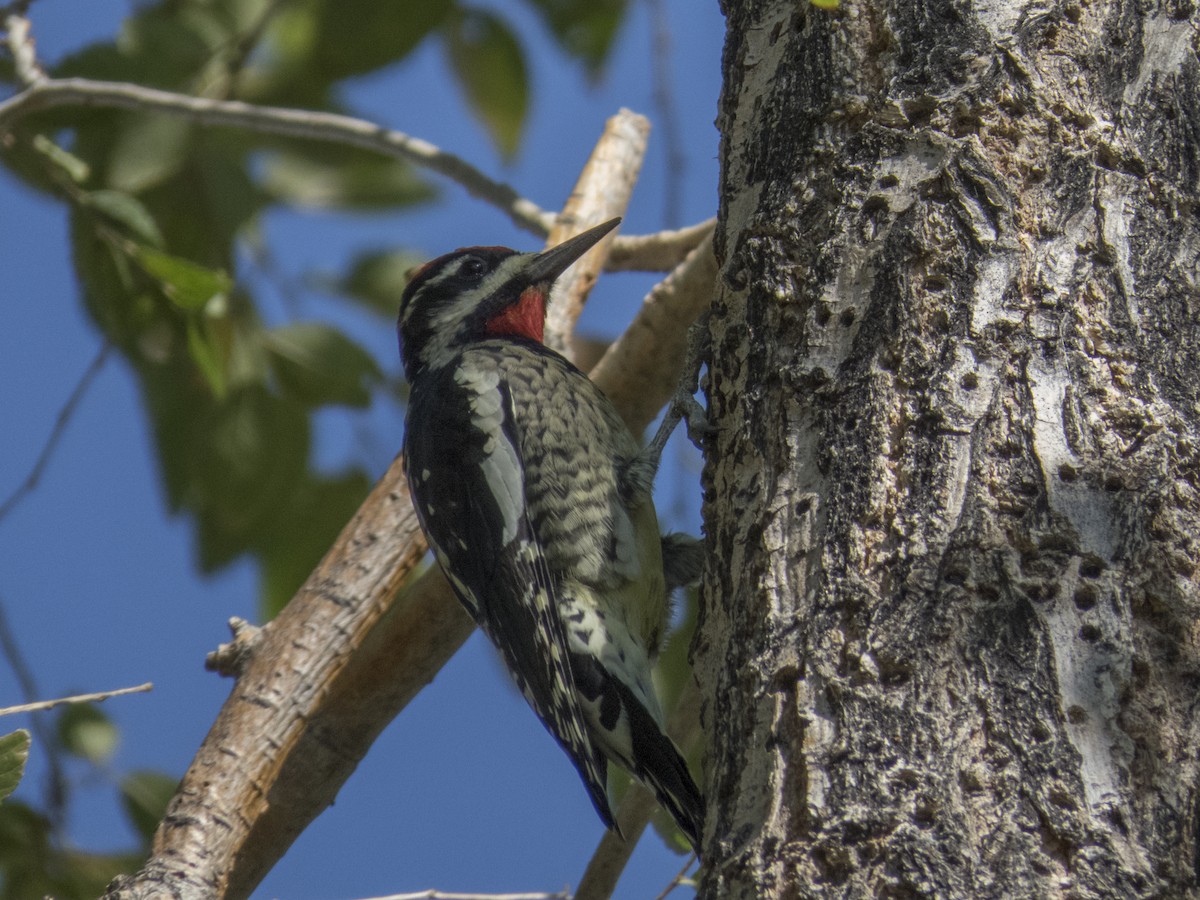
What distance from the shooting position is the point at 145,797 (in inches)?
115

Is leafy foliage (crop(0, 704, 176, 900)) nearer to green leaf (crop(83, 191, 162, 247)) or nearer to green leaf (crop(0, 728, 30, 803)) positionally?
green leaf (crop(0, 728, 30, 803))

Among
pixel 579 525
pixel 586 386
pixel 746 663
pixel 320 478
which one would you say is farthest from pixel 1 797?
pixel 320 478

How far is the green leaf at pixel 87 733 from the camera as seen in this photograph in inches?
117

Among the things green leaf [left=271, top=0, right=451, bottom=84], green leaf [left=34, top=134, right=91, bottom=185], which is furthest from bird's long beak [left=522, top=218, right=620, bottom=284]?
green leaf [left=34, top=134, right=91, bottom=185]

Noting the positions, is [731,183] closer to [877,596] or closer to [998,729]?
[877,596]

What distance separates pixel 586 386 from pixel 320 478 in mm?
989

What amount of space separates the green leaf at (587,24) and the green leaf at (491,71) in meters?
0.28

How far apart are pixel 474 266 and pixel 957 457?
2.08 m

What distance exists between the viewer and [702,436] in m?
2.29

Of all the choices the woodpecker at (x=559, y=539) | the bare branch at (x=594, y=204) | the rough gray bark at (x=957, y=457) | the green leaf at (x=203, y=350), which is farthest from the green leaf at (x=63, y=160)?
the rough gray bark at (x=957, y=457)

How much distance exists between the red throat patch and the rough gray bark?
1226 mm

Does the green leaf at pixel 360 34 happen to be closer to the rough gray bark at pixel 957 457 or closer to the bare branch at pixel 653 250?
the bare branch at pixel 653 250

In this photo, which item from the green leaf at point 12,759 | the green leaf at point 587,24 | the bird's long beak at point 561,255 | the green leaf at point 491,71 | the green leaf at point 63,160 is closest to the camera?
the green leaf at point 12,759

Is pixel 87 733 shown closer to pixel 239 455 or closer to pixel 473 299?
pixel 239 455
